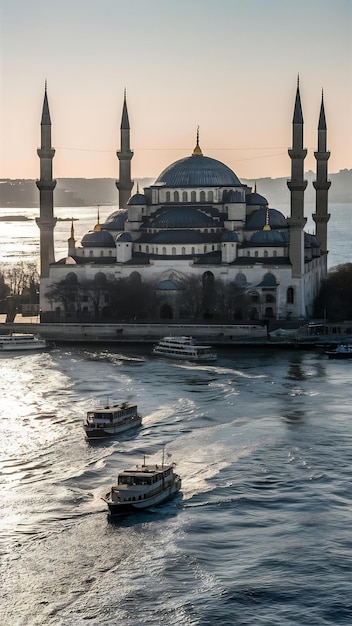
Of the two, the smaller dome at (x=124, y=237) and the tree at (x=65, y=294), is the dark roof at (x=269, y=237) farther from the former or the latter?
the tree at (x=65, y=294)

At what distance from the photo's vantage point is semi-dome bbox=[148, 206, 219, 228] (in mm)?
47875

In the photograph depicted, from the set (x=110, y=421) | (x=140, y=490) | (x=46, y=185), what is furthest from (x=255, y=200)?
(x=140, y=490)

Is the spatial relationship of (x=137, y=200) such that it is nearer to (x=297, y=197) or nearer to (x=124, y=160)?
(x=124, y=160)

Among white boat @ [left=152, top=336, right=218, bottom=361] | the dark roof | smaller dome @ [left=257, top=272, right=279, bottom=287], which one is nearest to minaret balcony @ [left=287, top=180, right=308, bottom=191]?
the dark roof

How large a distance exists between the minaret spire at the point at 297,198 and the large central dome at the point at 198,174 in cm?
343

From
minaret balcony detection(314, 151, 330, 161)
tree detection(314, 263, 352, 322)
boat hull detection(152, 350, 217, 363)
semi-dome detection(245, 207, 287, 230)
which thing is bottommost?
boat hull detection(152, 350, 217, 363)

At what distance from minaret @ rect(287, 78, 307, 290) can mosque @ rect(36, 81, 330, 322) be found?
33 mm

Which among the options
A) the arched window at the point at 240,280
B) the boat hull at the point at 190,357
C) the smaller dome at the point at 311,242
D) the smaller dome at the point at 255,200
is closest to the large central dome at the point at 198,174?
the smaller dome at the point at 255,200

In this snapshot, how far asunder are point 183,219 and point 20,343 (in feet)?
32.4

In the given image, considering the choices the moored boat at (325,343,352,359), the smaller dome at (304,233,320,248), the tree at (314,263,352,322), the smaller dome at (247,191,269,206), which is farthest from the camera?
the smaller dome at (247,191,269,206)

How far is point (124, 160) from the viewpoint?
53281 millimetres

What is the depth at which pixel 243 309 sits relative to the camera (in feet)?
143

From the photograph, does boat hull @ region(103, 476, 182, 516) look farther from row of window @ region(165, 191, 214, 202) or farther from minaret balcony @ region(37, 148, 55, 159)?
row of window @ region(165, 191, 214, 202)

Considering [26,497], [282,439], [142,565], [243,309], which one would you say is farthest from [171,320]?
[142,565]
